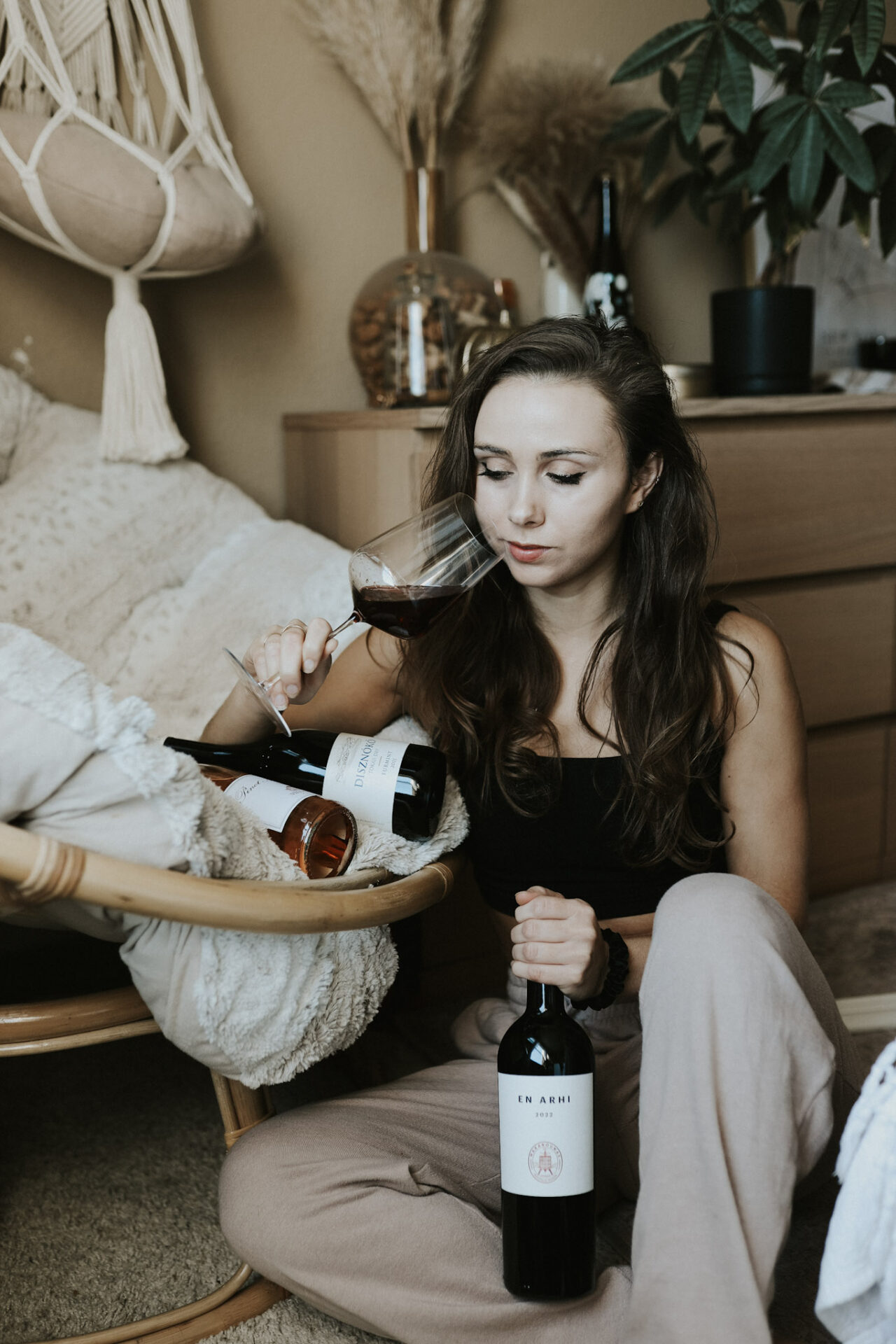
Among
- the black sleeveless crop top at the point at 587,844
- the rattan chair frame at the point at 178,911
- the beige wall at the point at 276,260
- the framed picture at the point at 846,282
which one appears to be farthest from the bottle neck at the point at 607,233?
the rattan chair frame at the point at 178,911

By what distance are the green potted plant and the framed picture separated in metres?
0.34

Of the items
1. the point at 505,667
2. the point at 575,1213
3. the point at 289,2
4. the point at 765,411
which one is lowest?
the point at 575,1213

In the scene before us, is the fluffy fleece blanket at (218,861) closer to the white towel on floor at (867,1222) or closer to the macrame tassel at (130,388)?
the white towel on floor at (867,1222)

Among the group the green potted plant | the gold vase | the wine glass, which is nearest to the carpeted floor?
the wine glass

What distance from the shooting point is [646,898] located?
1265mm

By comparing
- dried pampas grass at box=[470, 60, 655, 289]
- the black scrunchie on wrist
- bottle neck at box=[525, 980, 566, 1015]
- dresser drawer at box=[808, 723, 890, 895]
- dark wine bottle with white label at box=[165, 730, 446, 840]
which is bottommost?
dresser drawer at box=[808, 723, 890, 895]

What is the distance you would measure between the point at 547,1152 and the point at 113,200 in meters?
1.32

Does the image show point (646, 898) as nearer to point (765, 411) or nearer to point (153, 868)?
point (153, 868)

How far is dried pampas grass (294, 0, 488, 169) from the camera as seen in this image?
6.37 feet

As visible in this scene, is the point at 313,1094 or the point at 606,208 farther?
the point at 606,208

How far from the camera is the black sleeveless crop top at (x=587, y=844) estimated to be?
1258 mm

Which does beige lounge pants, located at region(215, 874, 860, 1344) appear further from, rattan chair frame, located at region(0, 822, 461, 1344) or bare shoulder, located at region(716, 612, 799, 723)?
bare shoulder, located at region(716, 612, 799, 723)

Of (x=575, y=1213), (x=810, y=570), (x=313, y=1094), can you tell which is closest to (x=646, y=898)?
(x=575, y=1213)

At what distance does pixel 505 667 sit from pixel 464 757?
0.38 feet
